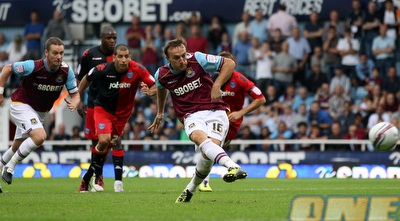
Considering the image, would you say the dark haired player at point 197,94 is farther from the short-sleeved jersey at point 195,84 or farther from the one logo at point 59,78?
the one logo at point 59,78

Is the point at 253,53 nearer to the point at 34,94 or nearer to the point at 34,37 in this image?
the point at 34,37

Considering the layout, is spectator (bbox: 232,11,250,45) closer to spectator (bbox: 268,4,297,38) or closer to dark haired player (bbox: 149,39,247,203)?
spectator (bbox: 268,4,297,38)

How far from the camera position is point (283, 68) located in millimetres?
Answer: 24922

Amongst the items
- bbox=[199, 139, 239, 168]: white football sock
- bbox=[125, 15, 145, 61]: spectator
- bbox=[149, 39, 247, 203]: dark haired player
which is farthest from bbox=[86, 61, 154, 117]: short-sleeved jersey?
bbox=[125, 15, 145, 61]: spectator

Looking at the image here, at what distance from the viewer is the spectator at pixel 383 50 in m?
24.1

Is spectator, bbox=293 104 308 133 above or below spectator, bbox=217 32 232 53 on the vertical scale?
below

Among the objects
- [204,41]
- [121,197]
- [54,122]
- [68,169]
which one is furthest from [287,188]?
[54,122]

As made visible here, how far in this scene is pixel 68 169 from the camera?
23000mm

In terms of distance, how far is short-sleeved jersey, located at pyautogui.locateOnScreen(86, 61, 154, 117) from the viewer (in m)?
14.6

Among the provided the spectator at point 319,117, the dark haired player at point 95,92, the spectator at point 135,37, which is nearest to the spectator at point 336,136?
the spectator at point 319,117

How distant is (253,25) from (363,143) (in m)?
6.31

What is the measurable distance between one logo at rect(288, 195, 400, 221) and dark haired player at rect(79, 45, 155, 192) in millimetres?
5187

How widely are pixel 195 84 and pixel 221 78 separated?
471 mm

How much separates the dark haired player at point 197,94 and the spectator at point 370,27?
Answer: 12998 millimetres
